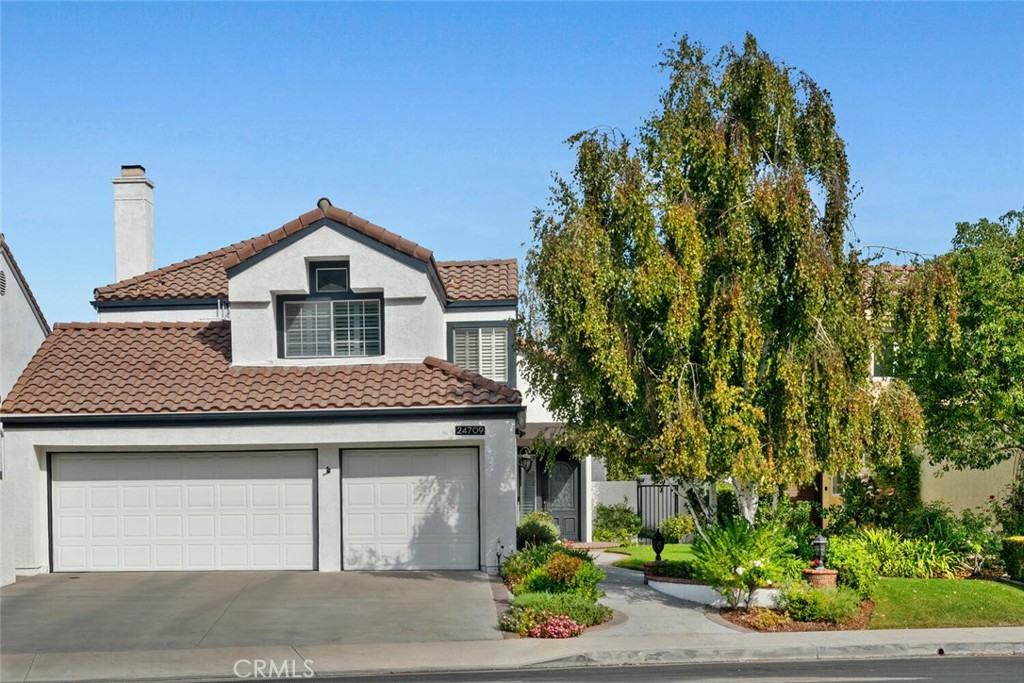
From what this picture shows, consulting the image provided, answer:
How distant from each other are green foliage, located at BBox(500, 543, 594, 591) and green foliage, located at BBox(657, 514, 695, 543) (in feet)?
24.5

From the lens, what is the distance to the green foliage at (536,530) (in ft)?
71.6

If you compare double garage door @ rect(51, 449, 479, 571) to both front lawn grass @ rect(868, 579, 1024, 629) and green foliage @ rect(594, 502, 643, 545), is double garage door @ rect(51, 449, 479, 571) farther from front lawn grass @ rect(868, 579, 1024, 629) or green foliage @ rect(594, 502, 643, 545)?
front lawn grass @ rect(868, 579, 1024, 629)

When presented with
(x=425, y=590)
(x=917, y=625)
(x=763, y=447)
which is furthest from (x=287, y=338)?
(x=917, y=625)

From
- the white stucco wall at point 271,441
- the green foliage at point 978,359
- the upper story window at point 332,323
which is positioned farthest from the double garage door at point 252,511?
the green foliage at point 978,359

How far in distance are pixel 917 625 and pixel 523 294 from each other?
7883 millimetres

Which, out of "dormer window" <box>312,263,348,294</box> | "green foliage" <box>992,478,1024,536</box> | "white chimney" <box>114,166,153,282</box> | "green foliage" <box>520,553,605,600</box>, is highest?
"white chimney" <box>114,166,153,282</box>

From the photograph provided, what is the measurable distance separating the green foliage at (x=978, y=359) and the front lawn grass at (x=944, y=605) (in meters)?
3.59

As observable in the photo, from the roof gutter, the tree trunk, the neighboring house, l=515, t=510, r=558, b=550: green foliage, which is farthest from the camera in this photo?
l=515, t=510, r=558, b=550: green foliage

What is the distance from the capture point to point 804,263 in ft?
49.2

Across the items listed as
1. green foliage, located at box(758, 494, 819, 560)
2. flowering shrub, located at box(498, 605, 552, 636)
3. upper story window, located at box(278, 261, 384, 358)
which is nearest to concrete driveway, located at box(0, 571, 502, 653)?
flowering shrub, located at box(498, 605, 552, 636)

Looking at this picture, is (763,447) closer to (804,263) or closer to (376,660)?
(804,263)

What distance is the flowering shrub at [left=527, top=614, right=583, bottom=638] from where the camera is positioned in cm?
1433

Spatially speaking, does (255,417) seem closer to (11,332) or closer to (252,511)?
(252,511)

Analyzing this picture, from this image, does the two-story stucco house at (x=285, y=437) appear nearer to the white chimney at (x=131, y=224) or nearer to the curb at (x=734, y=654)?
the curb at (x=734, y=654)
